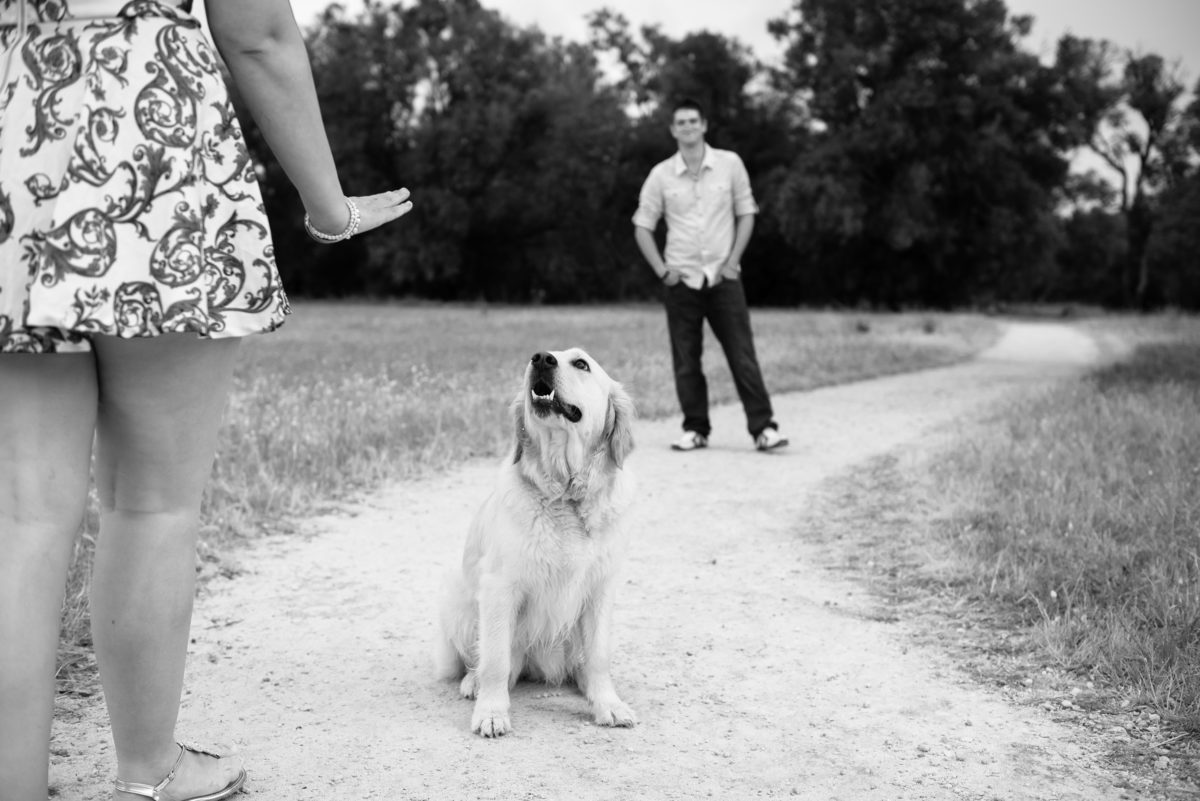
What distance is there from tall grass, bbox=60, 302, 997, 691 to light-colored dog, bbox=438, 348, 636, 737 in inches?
57.0

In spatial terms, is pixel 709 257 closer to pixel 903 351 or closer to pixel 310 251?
pixel 903 351

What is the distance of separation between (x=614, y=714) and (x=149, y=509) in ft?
5.67

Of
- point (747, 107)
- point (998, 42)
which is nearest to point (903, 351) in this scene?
point (998, 42)

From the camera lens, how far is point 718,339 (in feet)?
27.5

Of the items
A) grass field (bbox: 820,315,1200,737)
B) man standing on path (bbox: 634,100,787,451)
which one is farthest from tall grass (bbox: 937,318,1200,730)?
man standing on path (bbox: 634,100,787,451)

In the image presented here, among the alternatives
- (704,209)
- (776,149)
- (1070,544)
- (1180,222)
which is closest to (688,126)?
(704,209)

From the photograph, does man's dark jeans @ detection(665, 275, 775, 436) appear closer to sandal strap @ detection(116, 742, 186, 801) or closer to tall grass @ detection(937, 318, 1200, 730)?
tall grass @ detection(937, 318, 1200, 730)

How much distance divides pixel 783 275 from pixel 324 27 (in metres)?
22.7

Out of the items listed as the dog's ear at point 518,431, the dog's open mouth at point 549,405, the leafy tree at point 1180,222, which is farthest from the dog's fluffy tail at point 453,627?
the leafy tree at point 1180,222

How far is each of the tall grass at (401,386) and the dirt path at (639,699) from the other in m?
0.51

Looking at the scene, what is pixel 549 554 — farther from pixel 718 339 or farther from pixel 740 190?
pixel 740 190

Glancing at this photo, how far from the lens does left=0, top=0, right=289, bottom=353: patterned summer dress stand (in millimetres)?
1930

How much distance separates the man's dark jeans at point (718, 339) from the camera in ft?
27.3

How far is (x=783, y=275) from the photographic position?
150ft
